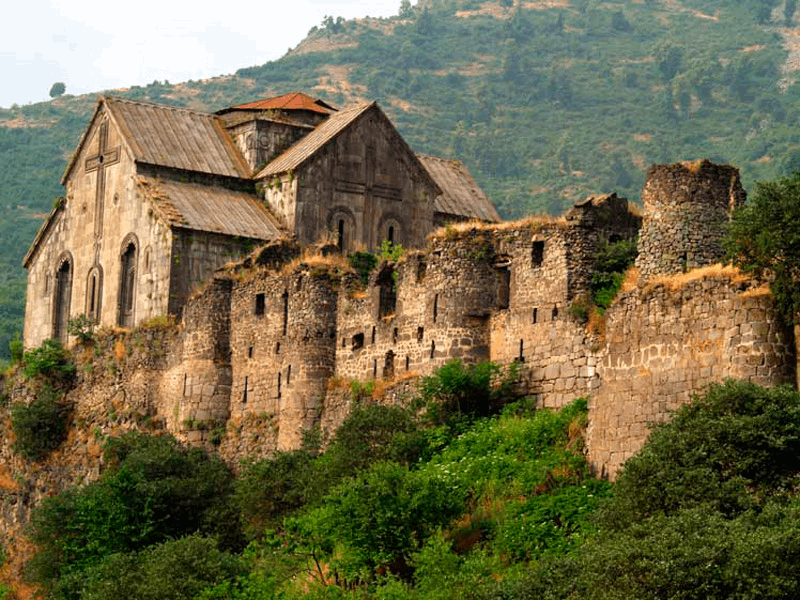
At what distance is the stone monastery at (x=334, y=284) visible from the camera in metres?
37.0

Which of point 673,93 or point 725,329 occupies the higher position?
point 673,93

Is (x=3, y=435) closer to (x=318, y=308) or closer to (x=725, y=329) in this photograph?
(x=318, y=308)

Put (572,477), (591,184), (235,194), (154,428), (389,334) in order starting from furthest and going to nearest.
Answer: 1. (591,184)
2. (235,194)
3. (154,428)
4. (389,334)
5. (572,477)

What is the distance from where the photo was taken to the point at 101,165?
5772cm

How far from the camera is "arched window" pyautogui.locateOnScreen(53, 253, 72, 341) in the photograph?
58.8 meters

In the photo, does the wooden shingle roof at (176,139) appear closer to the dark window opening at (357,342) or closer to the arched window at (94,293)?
the arched window at (94,293)

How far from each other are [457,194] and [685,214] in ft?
76.8

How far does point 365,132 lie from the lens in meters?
56.5

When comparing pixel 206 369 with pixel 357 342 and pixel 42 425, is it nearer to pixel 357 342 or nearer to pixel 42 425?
pixel 357 342

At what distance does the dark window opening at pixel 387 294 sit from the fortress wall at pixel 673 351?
335 inches

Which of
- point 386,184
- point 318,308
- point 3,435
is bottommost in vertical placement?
point 3,435

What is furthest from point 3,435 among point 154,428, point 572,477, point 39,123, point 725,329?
point 39,123

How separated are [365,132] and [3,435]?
12.9 m

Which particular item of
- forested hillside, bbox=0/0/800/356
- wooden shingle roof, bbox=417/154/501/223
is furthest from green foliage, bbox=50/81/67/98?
wooden shingle roof, bbox=417/154/501/223
